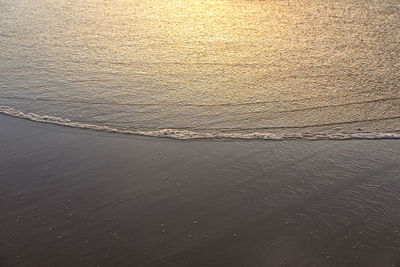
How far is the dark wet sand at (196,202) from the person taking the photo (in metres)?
3.88

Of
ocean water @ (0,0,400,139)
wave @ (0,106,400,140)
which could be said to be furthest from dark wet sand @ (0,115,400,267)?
ocean water @ (0,0,400,139)

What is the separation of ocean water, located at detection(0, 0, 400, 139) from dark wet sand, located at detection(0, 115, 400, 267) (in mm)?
650

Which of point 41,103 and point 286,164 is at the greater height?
point 41,103

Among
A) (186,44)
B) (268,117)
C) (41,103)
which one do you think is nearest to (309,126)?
(268,117)

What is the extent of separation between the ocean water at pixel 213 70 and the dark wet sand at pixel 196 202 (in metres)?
0.65

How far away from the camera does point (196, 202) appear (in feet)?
15.2

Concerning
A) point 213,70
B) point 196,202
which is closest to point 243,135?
point 196,202

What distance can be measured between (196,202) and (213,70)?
4756mm

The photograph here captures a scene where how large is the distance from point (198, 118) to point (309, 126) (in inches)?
63.0

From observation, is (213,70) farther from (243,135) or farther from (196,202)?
(196,202)

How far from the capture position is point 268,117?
683 cm

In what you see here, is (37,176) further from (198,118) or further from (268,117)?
(268,117)

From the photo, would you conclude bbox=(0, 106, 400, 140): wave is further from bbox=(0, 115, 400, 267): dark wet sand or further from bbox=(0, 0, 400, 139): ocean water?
bbox=(0, 115, 400, 267): dark wet sand

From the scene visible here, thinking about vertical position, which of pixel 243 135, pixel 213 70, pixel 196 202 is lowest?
pixel 196 202
